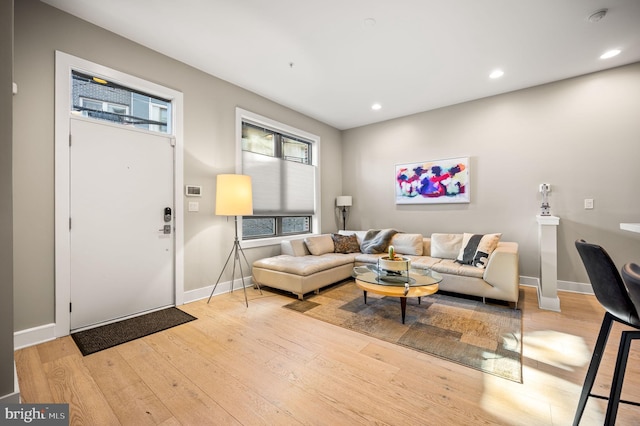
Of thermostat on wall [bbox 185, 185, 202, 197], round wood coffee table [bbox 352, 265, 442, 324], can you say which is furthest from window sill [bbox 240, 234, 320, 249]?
round wood coffee table [bbox 352, 265, 442, 324]

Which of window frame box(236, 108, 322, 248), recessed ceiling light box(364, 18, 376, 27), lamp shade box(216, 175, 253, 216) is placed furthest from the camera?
window frame box(236, 108, 322, 248)

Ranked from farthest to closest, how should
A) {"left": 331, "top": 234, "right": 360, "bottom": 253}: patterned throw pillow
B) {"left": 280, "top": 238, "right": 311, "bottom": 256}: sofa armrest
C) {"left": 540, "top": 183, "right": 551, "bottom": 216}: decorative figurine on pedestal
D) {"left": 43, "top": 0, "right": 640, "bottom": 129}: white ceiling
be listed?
1. {"left": 331, "top": 234, "right": 360, "bottom": 253}: patterned throw pillow
2. {"left": 280, "top": 238, "right": 311, "bottom": 256}: sofa armrest
3. {"left": 540, "top": 183, "right": 551, "bottom": 216}: decorative figurine on pedestal
4. {"left": 43, "top": 0, "right": 640, "bottom": 129}: white ceiling

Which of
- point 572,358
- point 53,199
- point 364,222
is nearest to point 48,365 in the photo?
point 53,199

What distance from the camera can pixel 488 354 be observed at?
212 cm

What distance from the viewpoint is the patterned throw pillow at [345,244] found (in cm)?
480

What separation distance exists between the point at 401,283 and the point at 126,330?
9.08 ft

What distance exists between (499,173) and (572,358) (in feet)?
9.68

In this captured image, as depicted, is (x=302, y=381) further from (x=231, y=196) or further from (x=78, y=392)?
(x=231, y=196)

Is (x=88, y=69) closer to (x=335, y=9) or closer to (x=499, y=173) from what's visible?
(x=335, y=9)

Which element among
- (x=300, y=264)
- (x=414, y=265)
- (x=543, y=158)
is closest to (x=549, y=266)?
(x=414, y=265)

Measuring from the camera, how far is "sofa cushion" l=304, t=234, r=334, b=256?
14.7 feet

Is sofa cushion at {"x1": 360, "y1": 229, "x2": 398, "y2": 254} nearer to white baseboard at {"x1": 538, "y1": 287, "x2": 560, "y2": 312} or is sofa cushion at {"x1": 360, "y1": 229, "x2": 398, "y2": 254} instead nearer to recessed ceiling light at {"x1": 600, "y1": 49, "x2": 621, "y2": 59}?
white baseboard at {"x1": 538, "y1": 287, "x2": 560, "y2": 312}

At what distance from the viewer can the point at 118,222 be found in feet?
9.20

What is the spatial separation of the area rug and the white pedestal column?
420 millimetres
